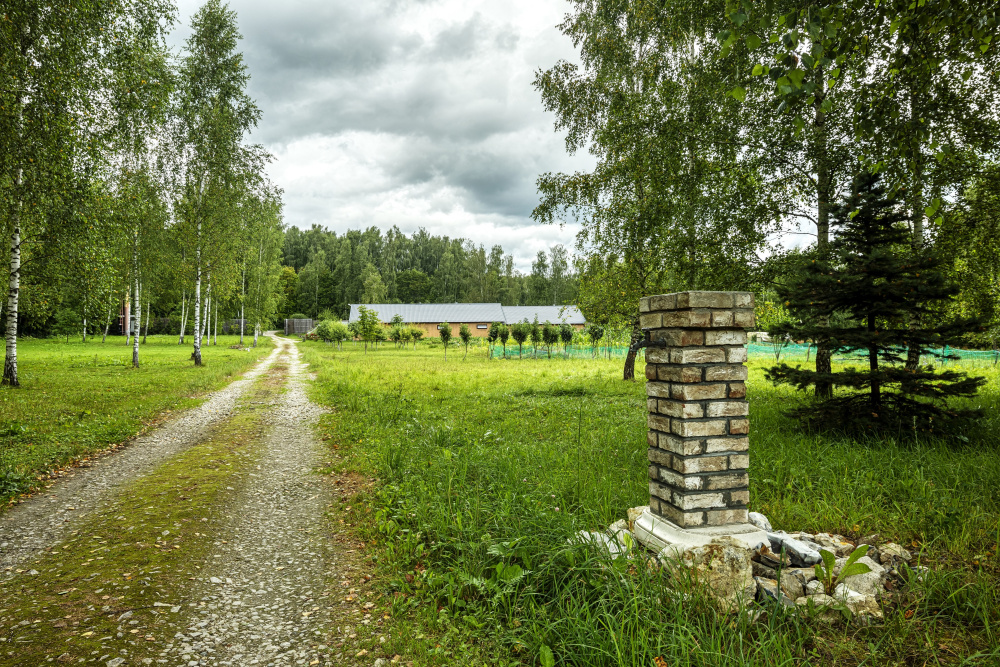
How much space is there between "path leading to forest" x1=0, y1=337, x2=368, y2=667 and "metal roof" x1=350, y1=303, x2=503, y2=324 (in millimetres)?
53491

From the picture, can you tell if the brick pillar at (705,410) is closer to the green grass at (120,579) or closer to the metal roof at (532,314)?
the green grass at (120,579)

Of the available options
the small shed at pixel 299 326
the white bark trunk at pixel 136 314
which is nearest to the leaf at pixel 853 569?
the white bark trunk at pixel 136 314

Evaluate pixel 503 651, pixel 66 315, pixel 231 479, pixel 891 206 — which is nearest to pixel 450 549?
pixel 503 651

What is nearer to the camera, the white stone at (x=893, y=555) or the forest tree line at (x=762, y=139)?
the white stone at (x=893, y=555)

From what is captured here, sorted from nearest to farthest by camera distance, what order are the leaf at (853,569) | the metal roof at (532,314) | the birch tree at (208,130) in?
the leaf at (853,569), the birch tree at (208,130), the metal roof at (532,314)

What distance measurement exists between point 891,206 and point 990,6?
266 centimetres

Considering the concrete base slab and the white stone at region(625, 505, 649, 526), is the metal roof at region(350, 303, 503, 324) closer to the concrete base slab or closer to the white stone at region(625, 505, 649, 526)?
the white stone at region(625, 505, 649, 526)

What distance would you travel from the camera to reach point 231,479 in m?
5.85

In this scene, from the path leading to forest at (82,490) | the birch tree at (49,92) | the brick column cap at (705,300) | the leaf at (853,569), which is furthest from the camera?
the birch tree at (49,92)

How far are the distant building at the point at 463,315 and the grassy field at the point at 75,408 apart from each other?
42.5 metres

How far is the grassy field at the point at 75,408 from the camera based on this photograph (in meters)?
6.04

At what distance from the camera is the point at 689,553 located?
272 centimetres

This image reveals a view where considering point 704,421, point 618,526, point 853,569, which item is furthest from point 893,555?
point 618,526

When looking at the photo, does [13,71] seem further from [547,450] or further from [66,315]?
[66,315]
